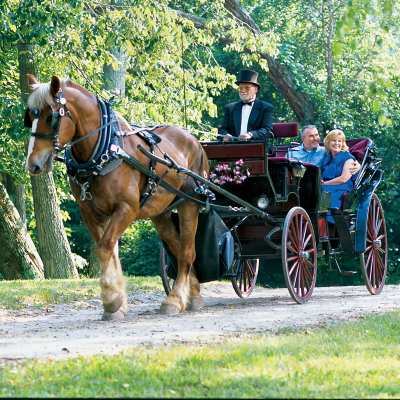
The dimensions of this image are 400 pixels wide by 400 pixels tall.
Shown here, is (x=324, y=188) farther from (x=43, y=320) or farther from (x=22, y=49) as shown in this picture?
(x=22, y=49)

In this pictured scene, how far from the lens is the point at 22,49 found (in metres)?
18.1

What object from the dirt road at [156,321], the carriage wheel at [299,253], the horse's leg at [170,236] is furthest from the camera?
the carriage wheel at [299,253]

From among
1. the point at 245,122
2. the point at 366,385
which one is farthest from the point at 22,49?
the point at 366,385

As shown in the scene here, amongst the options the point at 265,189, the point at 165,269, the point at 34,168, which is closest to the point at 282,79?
the point at 265,189

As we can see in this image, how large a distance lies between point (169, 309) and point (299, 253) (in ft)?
6.18

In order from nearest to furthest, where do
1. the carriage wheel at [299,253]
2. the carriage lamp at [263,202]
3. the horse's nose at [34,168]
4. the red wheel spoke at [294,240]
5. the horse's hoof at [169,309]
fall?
the horse's nose at [34,168] → the horse's hoof at [169,309] → the carriage wheel at [299,253] → the red wheel spoke at [294,240] → the carriage lamp at [263,202]

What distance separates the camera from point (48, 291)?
43.1 feet

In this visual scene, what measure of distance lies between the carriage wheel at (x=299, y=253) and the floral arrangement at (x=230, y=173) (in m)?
0.67

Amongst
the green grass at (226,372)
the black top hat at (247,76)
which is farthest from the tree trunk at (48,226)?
the green grass at (226,372)

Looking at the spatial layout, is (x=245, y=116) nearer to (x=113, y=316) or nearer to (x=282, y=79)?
(x=113, y=316)

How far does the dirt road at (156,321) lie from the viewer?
836 cm

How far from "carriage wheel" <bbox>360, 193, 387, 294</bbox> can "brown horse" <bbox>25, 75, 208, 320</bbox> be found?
3371 mm

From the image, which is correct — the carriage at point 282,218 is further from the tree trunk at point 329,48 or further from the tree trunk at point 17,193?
the tree trunk at point 329,48

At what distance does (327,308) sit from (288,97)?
1513 centimetres
